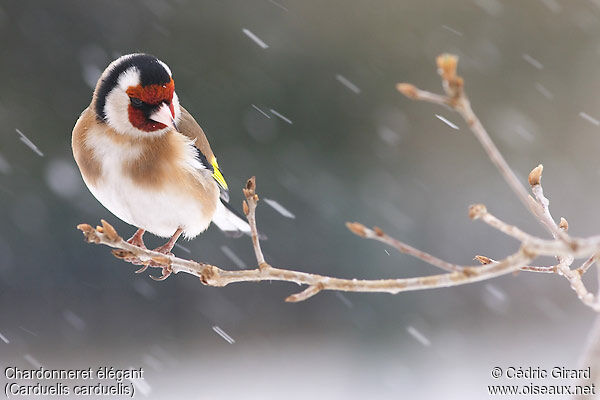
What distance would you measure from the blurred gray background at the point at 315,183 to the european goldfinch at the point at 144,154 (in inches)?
82.8

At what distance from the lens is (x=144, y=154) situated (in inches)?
55.1

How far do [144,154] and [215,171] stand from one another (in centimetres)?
27

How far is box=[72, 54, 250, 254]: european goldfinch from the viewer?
3.79 feet

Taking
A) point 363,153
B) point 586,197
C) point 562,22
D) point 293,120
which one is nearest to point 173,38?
point 293,120

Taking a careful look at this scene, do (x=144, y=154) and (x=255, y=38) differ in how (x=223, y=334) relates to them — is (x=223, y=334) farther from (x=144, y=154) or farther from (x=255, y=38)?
(x=144, y=154)

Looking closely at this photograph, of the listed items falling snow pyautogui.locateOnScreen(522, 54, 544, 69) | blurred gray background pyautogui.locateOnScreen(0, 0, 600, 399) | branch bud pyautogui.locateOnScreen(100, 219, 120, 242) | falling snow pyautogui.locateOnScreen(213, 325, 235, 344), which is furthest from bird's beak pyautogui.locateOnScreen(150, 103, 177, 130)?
falling snow pyautogui.locateOnScreen(522, 54, 544, 69)

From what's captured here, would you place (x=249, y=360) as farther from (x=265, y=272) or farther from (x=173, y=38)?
(x=265, y=272)

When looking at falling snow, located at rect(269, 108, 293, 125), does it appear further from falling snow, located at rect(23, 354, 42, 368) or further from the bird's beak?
the bird's beak

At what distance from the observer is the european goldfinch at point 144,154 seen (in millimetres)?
1154

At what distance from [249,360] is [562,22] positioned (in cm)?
292

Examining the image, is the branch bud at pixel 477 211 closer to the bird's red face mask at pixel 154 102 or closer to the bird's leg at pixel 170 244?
the bird's red face mask at pixel 154 102

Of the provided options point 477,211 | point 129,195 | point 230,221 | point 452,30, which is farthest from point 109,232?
point 452,30

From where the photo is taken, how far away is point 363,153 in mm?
4238

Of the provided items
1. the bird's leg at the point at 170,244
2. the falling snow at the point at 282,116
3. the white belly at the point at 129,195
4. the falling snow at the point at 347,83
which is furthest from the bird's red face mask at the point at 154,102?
the falling snow at the point at 347,83
